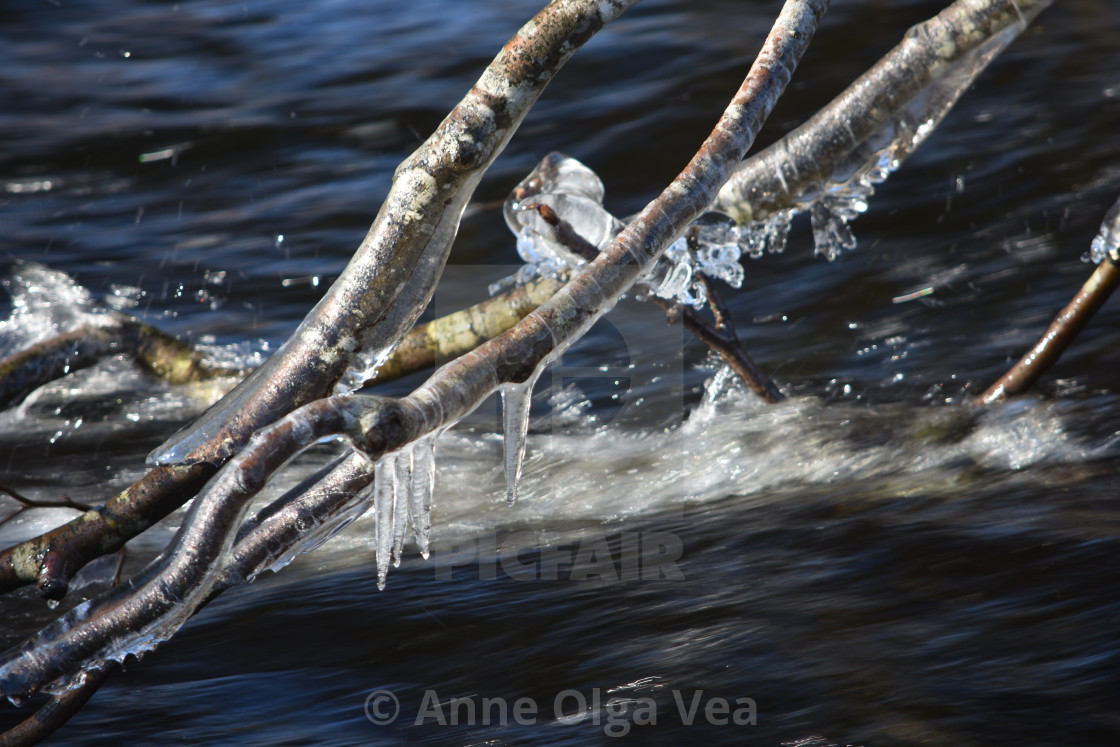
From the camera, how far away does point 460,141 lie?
6.86 ft

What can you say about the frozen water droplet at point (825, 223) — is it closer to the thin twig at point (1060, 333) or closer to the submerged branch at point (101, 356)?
the thin twig at point (1060, 333)

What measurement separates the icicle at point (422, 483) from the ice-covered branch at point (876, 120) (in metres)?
1.89

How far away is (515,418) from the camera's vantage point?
2.00 meters

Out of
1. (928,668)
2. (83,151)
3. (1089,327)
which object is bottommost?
(928,668)

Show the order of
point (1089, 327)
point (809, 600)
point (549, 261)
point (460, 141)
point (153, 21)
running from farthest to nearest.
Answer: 1. point (153, 21)
2. point (1089, 327)
3. point (549, 261)
4. point (809, 600)
5. point (460, 141)

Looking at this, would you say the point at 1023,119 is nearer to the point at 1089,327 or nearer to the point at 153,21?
the point at 1089,327

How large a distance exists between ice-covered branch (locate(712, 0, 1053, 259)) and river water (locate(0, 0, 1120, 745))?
43.1 inches

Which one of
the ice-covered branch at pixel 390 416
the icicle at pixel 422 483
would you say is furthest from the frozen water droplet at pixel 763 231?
the icicle at pixel 422 483

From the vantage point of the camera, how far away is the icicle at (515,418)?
193cm

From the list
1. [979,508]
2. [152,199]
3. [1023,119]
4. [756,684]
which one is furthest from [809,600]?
[152,199]

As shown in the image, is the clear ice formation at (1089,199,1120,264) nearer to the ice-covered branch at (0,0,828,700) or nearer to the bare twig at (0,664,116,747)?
the ice-covered branch at (0,0,828,700)

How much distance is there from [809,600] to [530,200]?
1.46 metres

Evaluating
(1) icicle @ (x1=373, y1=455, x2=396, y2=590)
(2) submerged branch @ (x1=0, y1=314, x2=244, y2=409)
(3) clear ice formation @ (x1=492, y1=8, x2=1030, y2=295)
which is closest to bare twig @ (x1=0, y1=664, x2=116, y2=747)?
(1) icicle @ (x1=373, y1=455, x2=396, y2=590)

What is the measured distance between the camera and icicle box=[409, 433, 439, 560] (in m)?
1.94
